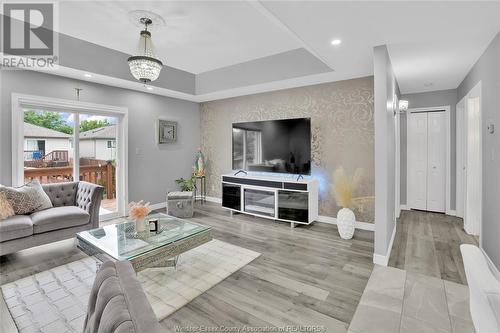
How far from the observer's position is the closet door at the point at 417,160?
5.13 meters

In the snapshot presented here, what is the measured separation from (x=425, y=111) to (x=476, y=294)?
508 centimetres

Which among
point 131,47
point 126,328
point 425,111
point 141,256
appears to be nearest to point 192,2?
point 131,47

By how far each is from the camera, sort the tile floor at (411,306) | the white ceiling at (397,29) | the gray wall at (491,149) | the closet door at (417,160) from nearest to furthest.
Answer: the tile floor at (411,306), the white ceiling at (397,29), the gray wall at (491,149), the closet door at (417,160)

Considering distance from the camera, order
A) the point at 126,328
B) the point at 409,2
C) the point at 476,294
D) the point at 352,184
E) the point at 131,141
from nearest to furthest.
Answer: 1. the point at 126,328
2. the point at 476,294
3. the point at 409,2
4. the point at 352,184
5. the point at 131,141

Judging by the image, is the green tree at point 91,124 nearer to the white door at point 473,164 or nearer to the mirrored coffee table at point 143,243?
the mirrored coffee table at point 143,243

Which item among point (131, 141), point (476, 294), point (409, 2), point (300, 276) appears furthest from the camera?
point (131, 141)

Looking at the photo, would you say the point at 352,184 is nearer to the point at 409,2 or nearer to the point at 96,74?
the point at 409,2

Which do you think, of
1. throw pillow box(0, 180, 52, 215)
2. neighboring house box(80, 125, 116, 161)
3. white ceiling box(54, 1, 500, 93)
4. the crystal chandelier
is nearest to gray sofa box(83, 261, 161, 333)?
white ceiling box(54, 1, 500, 93)

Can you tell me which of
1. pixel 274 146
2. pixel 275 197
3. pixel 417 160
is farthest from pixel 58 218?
pixel 417 160

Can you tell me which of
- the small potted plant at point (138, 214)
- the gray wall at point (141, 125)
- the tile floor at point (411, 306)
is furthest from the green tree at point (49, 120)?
the tile floor at point (411, 306)

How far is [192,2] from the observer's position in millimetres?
2574

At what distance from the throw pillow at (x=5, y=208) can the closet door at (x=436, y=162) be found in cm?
675

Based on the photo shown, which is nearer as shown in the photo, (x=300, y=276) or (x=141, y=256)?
(x=141, y=256)

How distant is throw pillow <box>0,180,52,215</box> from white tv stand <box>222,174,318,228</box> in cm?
280
